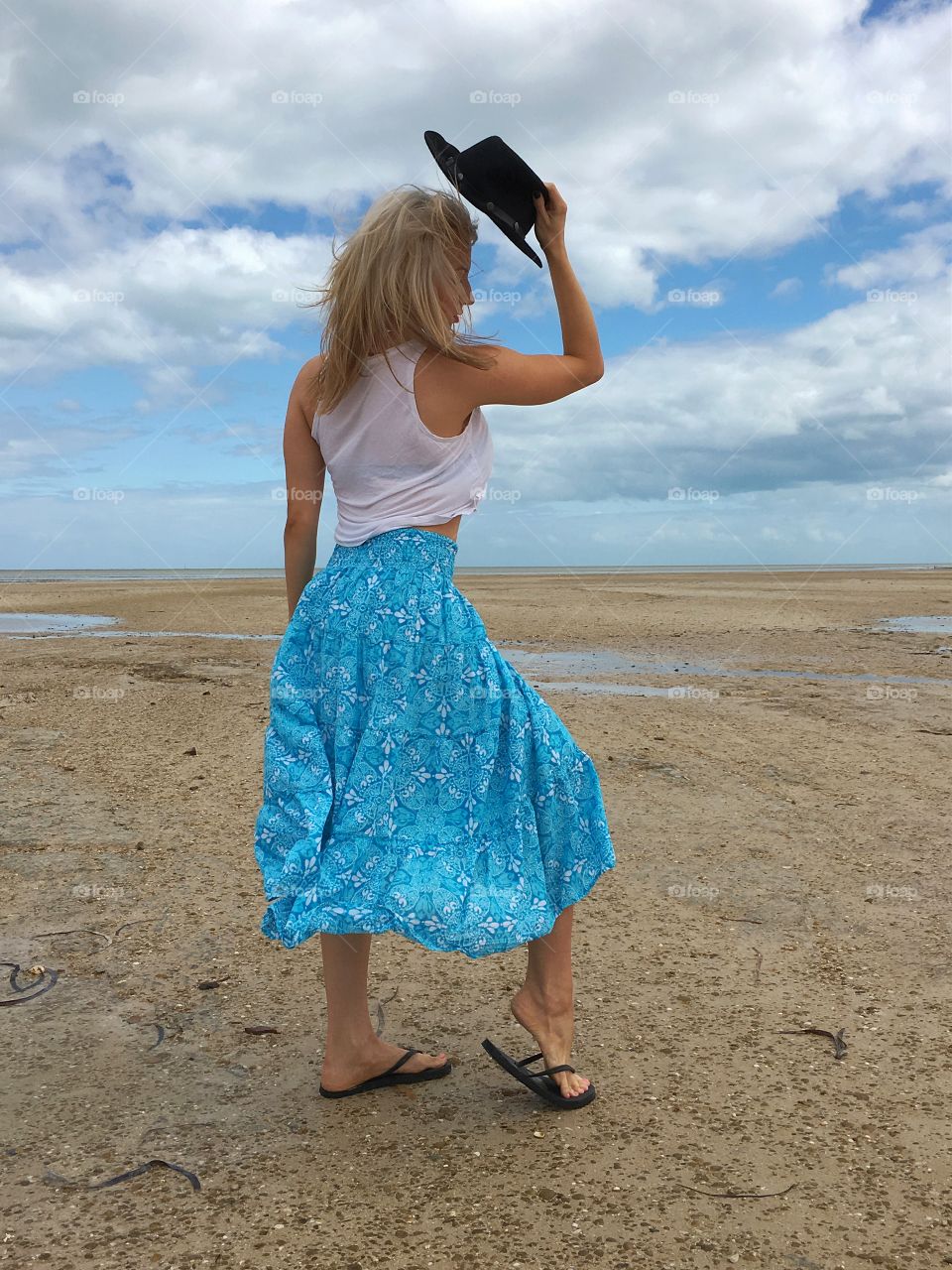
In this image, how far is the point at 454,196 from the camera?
2.40 metres

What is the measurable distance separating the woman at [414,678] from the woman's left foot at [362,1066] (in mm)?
318

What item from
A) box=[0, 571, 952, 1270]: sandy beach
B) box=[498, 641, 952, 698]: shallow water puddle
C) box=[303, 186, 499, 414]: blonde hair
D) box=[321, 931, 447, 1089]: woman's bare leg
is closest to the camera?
box=[0, 571, 952, 1270]: sandy beach

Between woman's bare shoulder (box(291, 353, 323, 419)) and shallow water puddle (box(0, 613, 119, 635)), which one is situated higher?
woman's bare shoulder (box(291, 353, 323, 419))

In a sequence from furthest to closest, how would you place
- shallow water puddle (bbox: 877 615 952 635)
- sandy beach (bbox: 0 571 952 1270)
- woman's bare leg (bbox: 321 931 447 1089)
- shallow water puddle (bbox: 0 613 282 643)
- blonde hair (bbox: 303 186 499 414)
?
1. shallow water puddle (bbox: 877 615 952 635)
2. shallow water puddle (bbox: 0 613 282 643)
3. woman's bare leg (bbox: 321 931 447 1089)
4. blonde hair (bbox: 303 186 499 414)
5. sandy beach (bbox: 0 571 952 1270)

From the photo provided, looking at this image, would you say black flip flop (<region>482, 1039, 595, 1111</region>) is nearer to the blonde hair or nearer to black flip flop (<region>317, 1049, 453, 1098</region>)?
black flip flop (<region>317, 1049, 453, 1098</region>)

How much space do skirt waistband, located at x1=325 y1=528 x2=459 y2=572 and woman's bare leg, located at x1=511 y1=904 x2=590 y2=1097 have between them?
920mm

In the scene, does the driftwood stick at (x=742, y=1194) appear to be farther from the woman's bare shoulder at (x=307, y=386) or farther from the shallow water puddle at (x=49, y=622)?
the shallow water puddle at (x=49, y=622)

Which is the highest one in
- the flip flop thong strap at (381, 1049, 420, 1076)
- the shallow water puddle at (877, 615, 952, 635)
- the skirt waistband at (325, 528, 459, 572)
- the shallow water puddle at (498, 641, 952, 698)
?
the skirt waistband at (325, 528, 459, 572)

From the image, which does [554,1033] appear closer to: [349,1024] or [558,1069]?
[558,1069]

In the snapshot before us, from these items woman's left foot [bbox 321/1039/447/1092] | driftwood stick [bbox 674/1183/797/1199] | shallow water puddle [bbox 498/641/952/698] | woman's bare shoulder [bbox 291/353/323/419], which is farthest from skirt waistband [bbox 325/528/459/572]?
shallow water puddle [bbox 498/641/952/698]

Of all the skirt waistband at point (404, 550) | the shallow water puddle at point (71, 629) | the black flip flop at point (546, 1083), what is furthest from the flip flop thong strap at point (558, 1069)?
the shallow water puddle at point (71, 629)

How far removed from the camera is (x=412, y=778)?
2416 mm

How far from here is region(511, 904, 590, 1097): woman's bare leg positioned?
2.64 m

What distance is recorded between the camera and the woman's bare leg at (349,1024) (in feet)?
8.61
